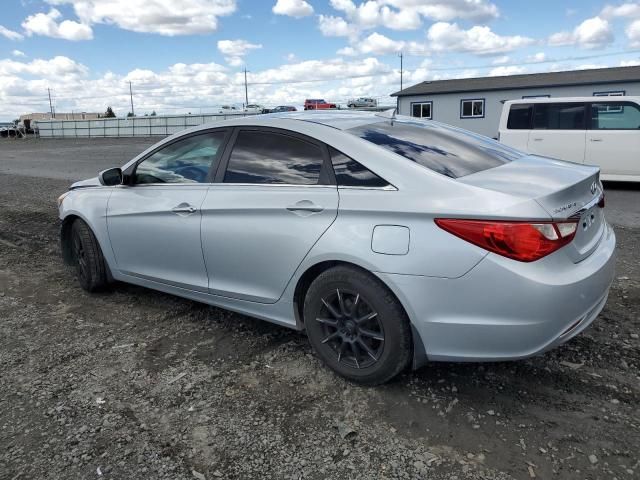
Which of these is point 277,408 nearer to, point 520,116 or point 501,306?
point 501,306

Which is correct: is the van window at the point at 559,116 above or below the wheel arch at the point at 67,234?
above

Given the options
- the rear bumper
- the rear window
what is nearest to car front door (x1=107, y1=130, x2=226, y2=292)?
the rear window

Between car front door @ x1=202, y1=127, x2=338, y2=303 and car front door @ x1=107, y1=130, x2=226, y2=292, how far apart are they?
139mm

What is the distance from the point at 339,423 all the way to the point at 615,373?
5.44ft

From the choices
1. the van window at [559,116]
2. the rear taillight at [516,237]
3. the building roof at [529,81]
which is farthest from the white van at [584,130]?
the building roof at [529,81]

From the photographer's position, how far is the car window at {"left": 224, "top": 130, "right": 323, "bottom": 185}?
10.8 feet

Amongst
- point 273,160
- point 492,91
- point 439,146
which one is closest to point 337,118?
point 273,160

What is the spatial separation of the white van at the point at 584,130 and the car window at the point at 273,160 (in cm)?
833

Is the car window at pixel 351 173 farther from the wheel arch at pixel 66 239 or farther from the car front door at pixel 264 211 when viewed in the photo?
the wheel arch at pixel 66 239

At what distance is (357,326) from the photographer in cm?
301

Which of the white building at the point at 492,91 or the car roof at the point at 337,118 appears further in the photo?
the white building at the point at 492,91

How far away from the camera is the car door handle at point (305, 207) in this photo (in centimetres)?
310

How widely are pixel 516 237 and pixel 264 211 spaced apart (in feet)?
4.91

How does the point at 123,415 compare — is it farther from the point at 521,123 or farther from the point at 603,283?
the point at 521,123
